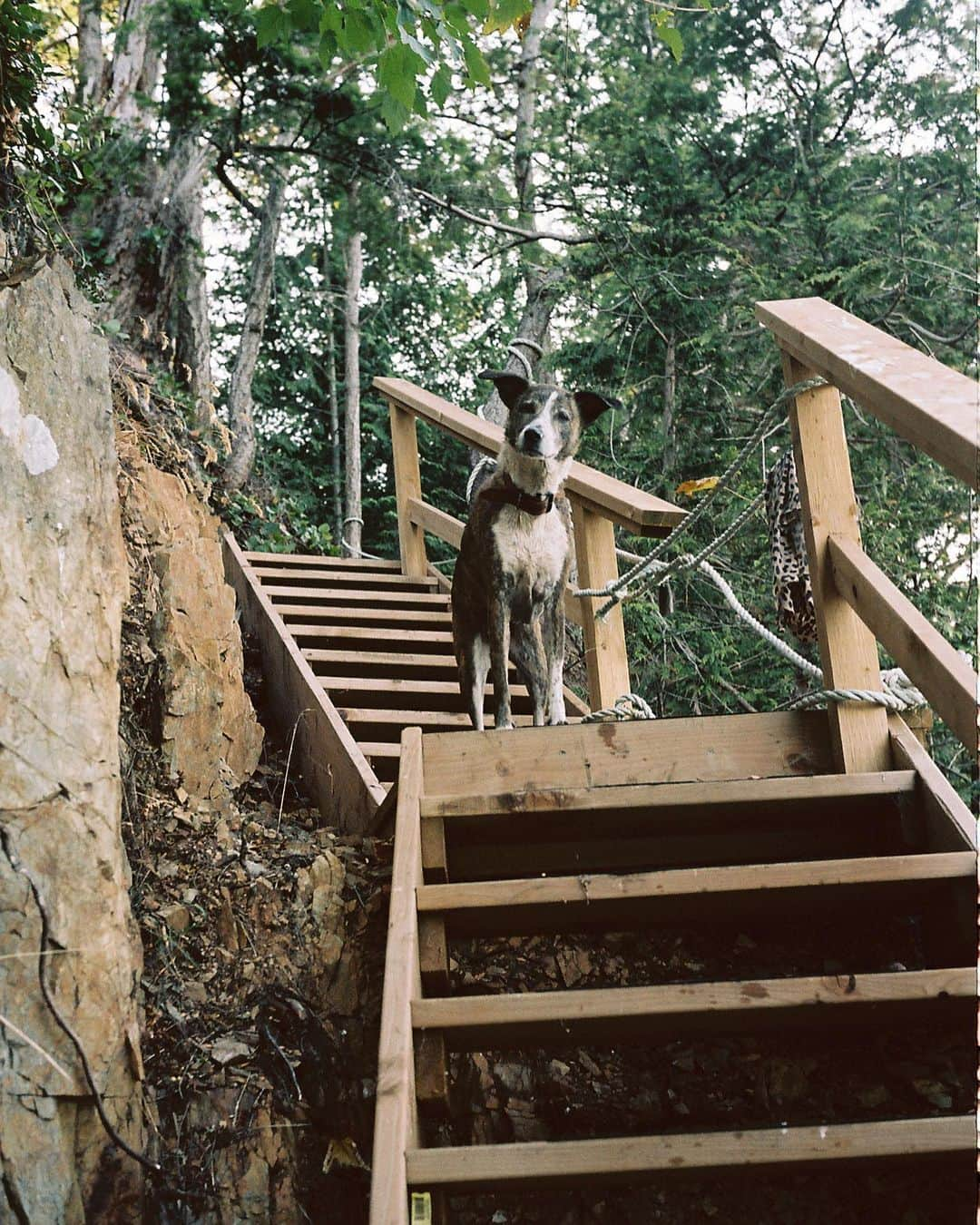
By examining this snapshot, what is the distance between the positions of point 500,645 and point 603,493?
0.65 metres

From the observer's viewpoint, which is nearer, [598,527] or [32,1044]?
[32,1044]

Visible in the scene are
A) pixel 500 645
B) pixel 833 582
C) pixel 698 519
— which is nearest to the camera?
pixel 833 582

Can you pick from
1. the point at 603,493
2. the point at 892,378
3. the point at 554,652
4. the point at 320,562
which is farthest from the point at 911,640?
the point at 320,562

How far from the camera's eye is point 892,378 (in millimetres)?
2203

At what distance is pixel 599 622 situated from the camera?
4219 millimetres

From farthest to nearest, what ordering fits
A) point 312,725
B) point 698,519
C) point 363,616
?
point 363,616
point 312,725
point 698,519

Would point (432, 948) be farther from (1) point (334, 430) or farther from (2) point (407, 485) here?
(1) point (334, 430)

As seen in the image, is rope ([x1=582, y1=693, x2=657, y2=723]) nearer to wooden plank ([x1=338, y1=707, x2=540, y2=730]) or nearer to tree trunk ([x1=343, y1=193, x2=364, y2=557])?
wooden plank ([x1=338, y1=707, x2=540, y2=730])

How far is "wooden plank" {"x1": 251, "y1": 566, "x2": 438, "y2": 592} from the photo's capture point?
6.50 m

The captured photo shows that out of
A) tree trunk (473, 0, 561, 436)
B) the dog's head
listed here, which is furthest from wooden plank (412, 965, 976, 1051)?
tree trunk (473, 0, 561, 436)

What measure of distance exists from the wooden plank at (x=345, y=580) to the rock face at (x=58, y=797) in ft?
11.8

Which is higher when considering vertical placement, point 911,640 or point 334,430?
point 334,430

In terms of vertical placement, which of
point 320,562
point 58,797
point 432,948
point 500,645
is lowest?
point 432,948

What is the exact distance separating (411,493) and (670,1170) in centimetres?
533
